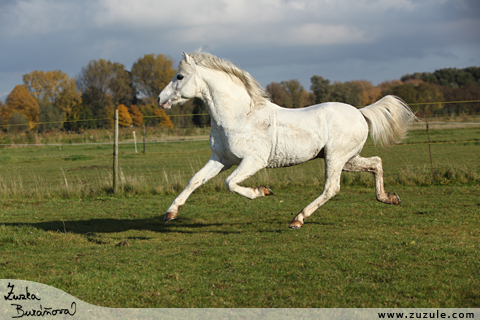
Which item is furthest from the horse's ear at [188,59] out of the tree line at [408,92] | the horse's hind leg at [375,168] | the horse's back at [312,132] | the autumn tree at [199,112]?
the autumn tree at [199,112]

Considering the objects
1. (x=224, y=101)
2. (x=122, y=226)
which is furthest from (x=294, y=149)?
(x=122, y=226)

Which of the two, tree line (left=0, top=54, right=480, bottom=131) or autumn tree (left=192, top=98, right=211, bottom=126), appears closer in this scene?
tree line (left=0, top=54, right=480, bottom=131)

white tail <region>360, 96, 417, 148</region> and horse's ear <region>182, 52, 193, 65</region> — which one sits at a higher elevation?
horse's ear <region>182, 52, 193, 65</region>

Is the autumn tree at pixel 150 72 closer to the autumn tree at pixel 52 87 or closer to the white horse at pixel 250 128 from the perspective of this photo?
the autumn tree at pixel 52 87

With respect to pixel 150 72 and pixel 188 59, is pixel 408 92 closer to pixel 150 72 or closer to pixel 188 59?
pixel 150 72

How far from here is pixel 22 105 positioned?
5575 cm

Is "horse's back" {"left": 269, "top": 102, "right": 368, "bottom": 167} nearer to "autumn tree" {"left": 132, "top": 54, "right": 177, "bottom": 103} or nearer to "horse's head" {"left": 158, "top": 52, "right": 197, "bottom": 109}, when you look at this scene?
"horse's head" {"left": 158, "top": 52, "right": 197, "bottom": 109}

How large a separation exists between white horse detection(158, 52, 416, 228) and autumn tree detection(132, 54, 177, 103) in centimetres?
6341

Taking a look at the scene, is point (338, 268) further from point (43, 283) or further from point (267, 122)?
point (43, 283)

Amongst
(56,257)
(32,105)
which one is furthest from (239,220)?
(32,105)

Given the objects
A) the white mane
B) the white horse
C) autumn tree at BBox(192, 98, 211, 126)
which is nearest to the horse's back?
the white horse

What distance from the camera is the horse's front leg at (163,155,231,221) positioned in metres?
5.77

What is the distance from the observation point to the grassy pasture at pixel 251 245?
3801 mm

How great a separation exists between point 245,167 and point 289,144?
70 centimetres
